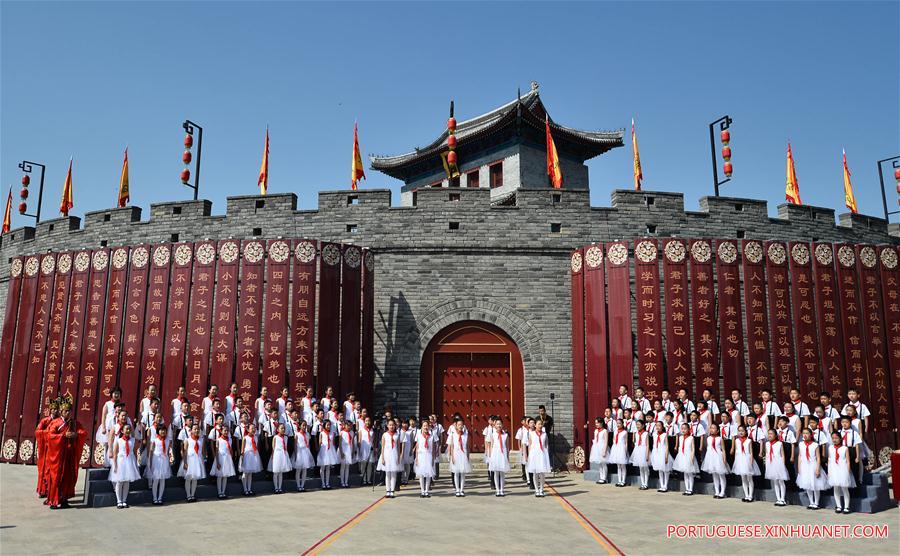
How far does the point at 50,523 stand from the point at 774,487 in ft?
31.3

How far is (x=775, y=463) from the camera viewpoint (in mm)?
8898

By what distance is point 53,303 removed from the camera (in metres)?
13.7

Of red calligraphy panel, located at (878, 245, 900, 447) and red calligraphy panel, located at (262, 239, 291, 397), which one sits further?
red calligraphy panel, located at (878, 245, 900, 447)

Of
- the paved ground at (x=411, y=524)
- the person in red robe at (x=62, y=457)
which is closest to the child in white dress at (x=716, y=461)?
the paved ground at (x=411, y=524)

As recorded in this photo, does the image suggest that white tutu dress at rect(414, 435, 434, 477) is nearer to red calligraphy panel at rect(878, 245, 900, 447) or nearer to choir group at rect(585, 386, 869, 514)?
choir group at rect(585, 386, 869, 514)

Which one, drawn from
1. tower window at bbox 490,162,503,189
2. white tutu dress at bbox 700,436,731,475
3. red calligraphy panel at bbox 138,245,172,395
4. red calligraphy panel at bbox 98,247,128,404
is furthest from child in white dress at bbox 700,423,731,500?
tower window at bbox 490,162,503,189

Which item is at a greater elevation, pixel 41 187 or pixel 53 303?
pixel 41 187

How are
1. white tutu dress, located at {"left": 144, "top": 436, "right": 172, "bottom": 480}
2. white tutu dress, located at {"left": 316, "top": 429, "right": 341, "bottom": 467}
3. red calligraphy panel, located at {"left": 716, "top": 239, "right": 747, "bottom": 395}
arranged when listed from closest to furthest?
white tutu dress, located at {"left": 144, "top": 436, "right": 172, "bottom": 480} → white tutu dress, located at {"left": 316, "top": 429, "right": 341, "bottom": 467} → red calligraphy panel, located at {"left": 716, "top": 239, "right": 747, "bottom": 395}

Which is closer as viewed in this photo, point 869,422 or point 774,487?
point 774,487

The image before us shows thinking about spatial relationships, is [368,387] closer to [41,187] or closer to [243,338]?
[243,338]

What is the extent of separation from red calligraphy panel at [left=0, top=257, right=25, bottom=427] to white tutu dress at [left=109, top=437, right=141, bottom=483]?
7.40 metres

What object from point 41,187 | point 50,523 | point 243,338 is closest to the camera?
point 50,523

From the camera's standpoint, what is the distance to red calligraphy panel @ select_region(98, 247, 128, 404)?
41.2 ft

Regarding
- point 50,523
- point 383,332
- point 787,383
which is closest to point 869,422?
point 787,383
